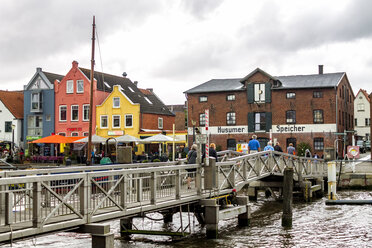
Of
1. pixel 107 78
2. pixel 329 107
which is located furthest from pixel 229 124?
pixel 107 78

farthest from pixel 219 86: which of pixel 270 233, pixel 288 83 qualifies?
pixel 270 233

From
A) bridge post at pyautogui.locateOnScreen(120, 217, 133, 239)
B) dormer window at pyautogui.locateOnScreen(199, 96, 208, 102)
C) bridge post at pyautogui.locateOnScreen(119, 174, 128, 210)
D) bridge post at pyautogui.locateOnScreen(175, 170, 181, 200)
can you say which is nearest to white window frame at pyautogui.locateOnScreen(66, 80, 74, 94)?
dormer window at pyautogui.locateOnScreen(199, 96, 208, 102)

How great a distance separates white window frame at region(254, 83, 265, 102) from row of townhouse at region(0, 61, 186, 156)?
28.1 feet

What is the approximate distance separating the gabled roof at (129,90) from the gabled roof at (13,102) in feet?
36.9

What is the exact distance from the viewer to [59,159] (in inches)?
1828

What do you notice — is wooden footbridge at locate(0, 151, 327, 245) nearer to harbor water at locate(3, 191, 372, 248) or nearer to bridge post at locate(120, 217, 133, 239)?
harbor water at locate(3, 191, 372, 248)

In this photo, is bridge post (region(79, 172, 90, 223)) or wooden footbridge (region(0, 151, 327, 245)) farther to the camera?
bridge post (region(79, 172, 90, 223))

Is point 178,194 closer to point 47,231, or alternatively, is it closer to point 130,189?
point 130,189

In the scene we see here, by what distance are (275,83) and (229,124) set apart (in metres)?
6.30

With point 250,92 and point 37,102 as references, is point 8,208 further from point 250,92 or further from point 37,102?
point 37,102

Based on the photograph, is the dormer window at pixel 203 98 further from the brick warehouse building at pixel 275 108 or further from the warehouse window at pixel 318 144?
the warehouse window at pixel 318 144

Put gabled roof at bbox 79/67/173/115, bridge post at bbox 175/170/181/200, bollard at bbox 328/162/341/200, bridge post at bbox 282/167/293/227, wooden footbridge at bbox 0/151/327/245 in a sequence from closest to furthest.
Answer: wooden footbridge at bbox 0/151/327/245 → bridge post at bbox 175/170/181/200 → bridge post at bbox 282/167/293/227 → bollard at bbox 328/162/341/200 → gabled roof at bbox 79/67/173/115

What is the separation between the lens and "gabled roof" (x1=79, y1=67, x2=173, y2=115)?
56.0m

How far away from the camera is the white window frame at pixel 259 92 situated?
50375 mm
